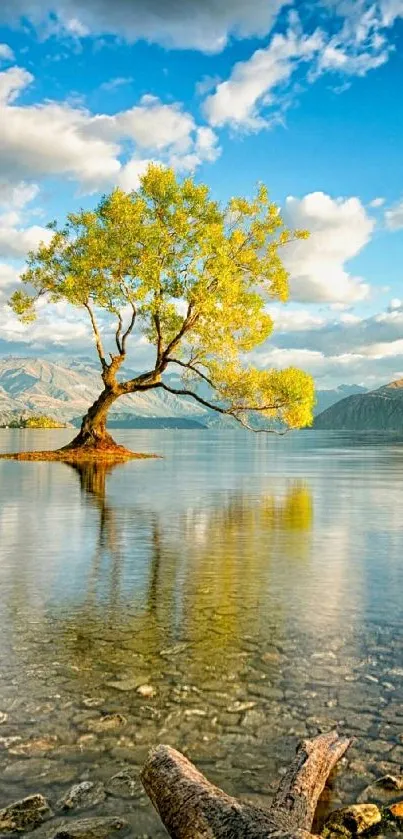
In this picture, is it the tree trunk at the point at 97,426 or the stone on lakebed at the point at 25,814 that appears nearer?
the stone on lakebed at the point at 25,814

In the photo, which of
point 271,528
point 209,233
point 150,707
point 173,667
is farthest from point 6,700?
point 209,233

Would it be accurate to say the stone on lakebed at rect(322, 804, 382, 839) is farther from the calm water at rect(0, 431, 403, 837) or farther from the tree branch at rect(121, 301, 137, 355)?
the tree branch at rect(121, 301, 137, 355)

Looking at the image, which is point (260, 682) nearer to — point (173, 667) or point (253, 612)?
point (173, 667)

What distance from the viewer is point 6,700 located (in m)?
8.81

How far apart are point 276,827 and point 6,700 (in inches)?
179

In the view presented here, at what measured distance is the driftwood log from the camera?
5656mm

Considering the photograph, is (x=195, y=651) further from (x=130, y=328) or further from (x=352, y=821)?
(x=130, y=328)

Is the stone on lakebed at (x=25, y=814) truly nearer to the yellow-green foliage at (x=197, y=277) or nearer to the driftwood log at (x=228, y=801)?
the driftwood log at (x=228, y=801)

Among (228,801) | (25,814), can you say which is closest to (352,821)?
(228,801)

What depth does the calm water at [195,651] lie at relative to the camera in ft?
24.7

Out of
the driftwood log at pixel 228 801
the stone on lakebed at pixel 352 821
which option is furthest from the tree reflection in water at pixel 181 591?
the stone on lakebed at pixel 352 821

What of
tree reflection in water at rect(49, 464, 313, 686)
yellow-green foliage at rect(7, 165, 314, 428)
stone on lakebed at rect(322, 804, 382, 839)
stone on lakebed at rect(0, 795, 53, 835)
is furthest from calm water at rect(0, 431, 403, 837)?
yellow-green foliage at rect(7, 165, 314, 428)

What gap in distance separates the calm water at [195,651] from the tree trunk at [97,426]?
39.9 meters

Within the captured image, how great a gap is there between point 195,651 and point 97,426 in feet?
188
